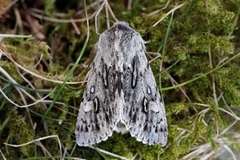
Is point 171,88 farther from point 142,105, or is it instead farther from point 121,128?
point 121,128

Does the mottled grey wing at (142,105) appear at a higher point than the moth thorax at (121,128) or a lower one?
higher

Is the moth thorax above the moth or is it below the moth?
below

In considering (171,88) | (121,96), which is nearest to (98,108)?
(121,96)

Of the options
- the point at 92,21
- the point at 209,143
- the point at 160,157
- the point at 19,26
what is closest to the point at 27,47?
the point at 19,26

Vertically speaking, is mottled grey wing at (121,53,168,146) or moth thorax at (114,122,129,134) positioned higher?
mottled grey wing at (121,53,168,146)

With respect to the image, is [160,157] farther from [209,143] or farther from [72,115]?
[72,115]
